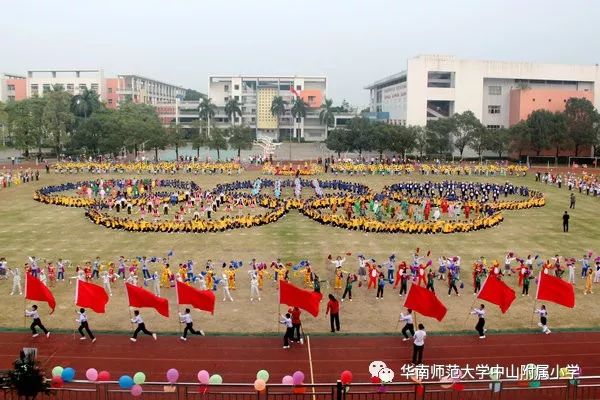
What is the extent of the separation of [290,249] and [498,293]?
1096cm

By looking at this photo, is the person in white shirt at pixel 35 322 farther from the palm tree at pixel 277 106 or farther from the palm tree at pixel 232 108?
the palm tree at pixel 277 106

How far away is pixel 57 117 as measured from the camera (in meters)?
66.1

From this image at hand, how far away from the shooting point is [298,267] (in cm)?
1931

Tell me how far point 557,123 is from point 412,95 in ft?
69.7

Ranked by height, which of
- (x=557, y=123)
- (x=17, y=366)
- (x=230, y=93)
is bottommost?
(x=17, y=366)

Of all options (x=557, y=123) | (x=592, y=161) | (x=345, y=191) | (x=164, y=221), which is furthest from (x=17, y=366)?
(x=592, y=161)

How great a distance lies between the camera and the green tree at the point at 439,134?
218 ft

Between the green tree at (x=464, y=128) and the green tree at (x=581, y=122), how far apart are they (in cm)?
991

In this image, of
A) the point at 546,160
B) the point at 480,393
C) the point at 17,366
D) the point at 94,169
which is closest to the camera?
the point at 17,366

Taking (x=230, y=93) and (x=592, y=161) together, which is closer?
(x=592, y=161)

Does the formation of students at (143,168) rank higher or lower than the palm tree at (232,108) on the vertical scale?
lower

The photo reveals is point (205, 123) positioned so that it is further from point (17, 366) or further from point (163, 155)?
point (17, 366)

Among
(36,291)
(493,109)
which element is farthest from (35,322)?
(493,109)

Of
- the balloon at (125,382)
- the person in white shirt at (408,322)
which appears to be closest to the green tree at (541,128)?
the person in white shirt at (408,322)
